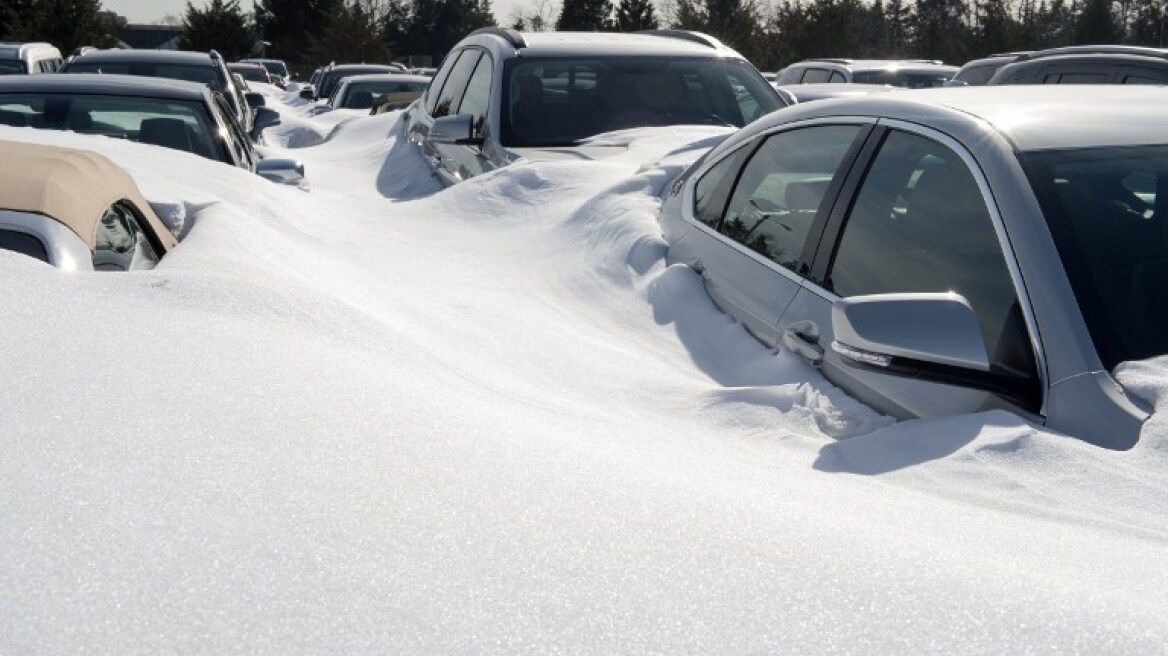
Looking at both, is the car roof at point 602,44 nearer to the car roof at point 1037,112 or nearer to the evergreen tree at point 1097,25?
the car roof at point 1037,112

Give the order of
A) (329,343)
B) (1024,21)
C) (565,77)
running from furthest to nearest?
(1024,21) < (565,77) < (329,343)

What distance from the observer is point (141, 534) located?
1.76m

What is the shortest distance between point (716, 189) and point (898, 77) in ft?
47.0

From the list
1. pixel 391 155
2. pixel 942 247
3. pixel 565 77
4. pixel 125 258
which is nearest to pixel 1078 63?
pixel 565 77

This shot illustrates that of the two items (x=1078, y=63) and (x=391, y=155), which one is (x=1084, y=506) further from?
(x=391, y=155)

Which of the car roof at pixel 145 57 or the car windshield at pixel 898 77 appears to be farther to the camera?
the car windshield at pixel 898 77

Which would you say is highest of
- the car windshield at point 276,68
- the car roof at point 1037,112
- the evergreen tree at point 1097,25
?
the evergreen tree at point 1097,25

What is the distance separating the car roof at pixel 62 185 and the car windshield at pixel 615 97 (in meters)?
4.09

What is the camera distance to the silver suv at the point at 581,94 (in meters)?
8.11

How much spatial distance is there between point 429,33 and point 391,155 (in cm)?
6131

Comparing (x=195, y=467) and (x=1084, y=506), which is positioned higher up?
(x=195, y=467)

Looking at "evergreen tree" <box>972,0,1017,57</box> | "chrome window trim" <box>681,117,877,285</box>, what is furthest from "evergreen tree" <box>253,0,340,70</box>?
"chrome window trim" <box>681,117,877,285</box>

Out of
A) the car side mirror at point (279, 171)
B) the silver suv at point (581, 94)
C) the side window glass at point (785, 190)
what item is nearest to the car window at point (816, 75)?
the silver suv at point (581, 94)

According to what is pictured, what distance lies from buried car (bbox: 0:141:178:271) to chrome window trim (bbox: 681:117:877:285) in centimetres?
185
